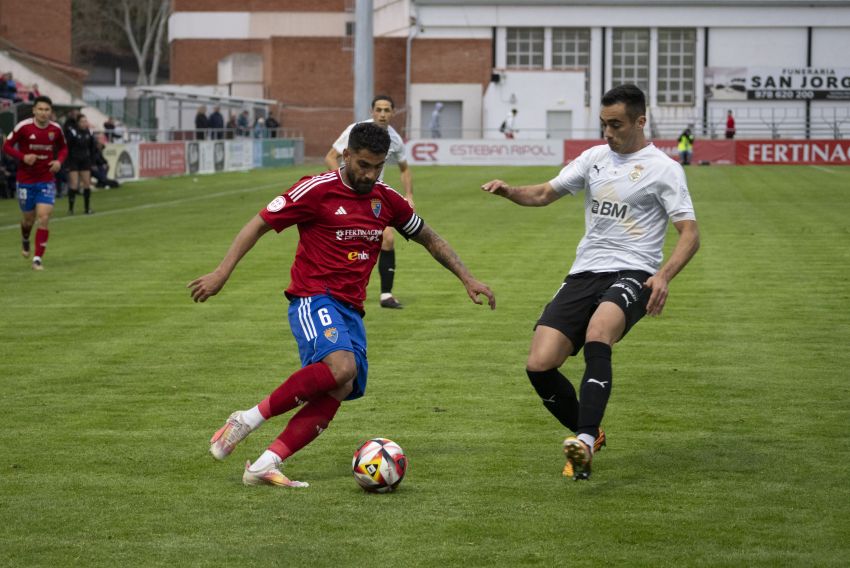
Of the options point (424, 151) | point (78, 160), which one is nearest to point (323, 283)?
point (78, 160)

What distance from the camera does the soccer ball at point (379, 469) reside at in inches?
264

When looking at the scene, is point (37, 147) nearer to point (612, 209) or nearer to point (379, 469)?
point (612, 209)

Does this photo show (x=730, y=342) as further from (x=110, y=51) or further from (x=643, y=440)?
(x=110, y=51)

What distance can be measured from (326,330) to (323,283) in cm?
28

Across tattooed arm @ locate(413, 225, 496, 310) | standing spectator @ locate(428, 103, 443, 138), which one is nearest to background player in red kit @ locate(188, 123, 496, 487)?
tattooed arm @ locate(413, 225, 496, 310)

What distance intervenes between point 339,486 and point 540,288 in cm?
926

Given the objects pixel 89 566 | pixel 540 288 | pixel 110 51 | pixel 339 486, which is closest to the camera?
pixel 89 566

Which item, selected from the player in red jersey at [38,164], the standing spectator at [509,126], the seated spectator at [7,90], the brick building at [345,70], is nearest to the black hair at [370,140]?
the player in red jersey at [38,164]

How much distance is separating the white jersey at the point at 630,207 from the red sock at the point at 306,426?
5.25 ft

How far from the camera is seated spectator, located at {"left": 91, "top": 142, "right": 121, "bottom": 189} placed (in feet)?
115

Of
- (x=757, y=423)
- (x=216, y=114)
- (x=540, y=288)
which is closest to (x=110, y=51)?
(x=216, y=114)

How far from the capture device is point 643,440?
8.07 m

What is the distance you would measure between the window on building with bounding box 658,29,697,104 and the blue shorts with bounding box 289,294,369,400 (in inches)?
2589

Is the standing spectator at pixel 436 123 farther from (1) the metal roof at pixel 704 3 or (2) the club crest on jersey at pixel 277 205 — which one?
(2) the club crest on jersey at pixel 277 205
